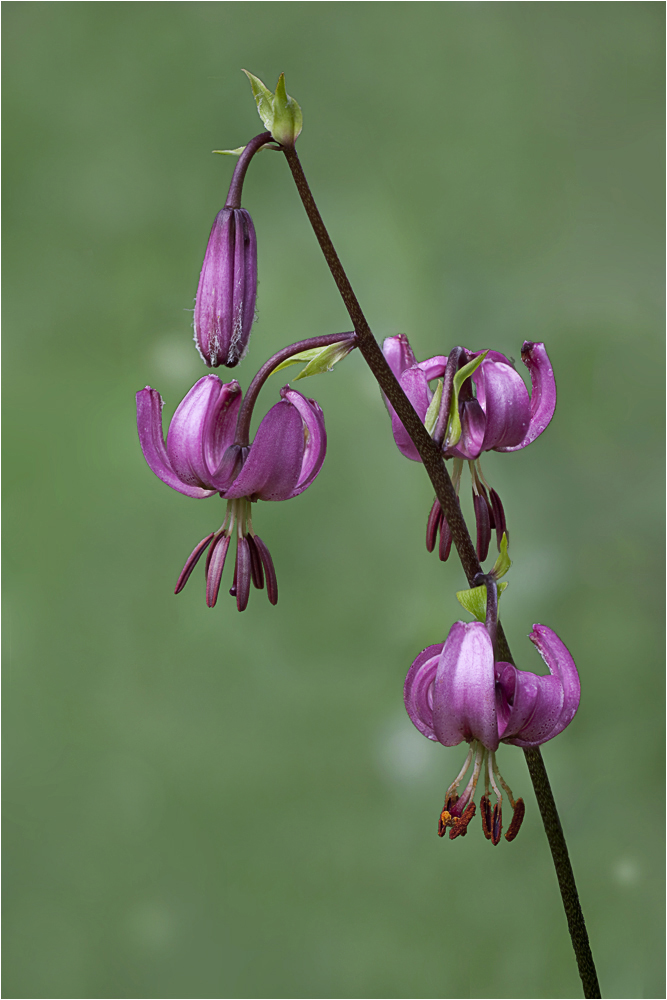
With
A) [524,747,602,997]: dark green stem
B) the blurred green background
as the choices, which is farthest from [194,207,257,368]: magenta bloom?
the blurred green background

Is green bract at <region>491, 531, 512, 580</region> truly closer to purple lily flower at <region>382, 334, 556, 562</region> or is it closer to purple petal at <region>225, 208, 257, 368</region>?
purple lily flower at <region>382, 334, 556, 562</region>

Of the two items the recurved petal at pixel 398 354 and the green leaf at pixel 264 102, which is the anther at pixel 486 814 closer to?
the recurved petal at pixel 398 354

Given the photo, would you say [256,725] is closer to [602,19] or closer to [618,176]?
[618,176]

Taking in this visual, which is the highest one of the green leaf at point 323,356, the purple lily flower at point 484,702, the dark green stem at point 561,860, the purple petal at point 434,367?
the purple petal at point 434,367

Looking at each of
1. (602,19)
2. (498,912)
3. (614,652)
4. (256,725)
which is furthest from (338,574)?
(602,19)

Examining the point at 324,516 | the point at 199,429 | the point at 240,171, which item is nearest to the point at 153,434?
the point at 199,429

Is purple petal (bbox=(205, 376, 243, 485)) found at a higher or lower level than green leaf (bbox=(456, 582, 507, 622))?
higher

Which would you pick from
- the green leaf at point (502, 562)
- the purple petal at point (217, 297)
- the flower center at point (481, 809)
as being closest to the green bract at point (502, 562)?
the green leaf at point (502, 562)
